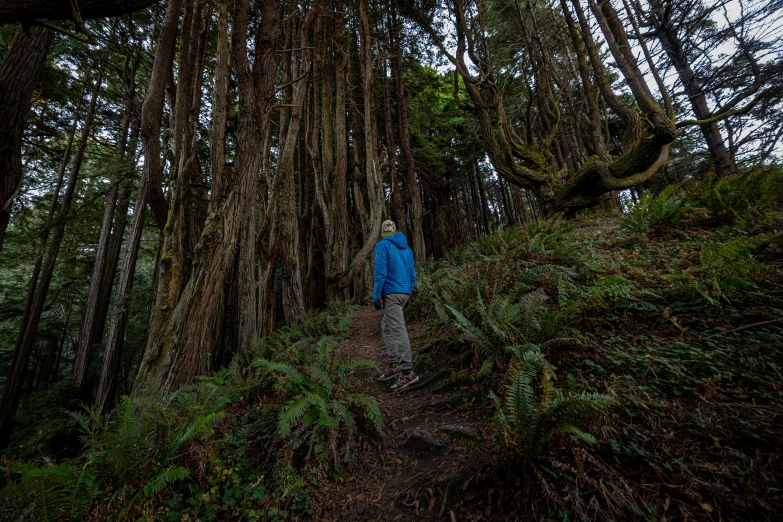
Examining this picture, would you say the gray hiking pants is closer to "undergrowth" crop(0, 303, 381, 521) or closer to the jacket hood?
the jacket hood

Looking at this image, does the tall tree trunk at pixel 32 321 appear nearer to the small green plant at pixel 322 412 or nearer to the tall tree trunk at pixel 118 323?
the tall tree trunk at pixel 118 323

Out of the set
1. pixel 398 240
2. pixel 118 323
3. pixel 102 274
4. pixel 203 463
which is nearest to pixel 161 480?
pixel 203 463

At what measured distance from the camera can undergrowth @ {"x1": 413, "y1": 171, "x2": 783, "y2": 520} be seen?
1.46 metres

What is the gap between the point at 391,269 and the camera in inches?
157

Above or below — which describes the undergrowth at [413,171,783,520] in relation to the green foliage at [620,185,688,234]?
below

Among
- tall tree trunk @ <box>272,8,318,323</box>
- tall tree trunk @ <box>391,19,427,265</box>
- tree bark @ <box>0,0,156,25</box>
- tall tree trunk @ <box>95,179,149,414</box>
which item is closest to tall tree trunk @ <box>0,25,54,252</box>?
tall tree trunk @ <box>95,179,149,414</box>

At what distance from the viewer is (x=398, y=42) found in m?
11.9

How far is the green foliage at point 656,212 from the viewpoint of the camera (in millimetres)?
5027

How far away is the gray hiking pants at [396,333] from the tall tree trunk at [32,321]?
9528mm

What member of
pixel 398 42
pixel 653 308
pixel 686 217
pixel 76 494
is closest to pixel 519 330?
pixel 653 308

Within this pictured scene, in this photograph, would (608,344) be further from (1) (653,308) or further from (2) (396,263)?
(2) (396,263)

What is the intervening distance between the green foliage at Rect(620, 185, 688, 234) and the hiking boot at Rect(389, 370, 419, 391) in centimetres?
474

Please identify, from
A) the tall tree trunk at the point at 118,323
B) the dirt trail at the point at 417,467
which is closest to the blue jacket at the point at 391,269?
the dirt trail at the point at 417,467

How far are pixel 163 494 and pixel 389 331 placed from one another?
2.43 m
